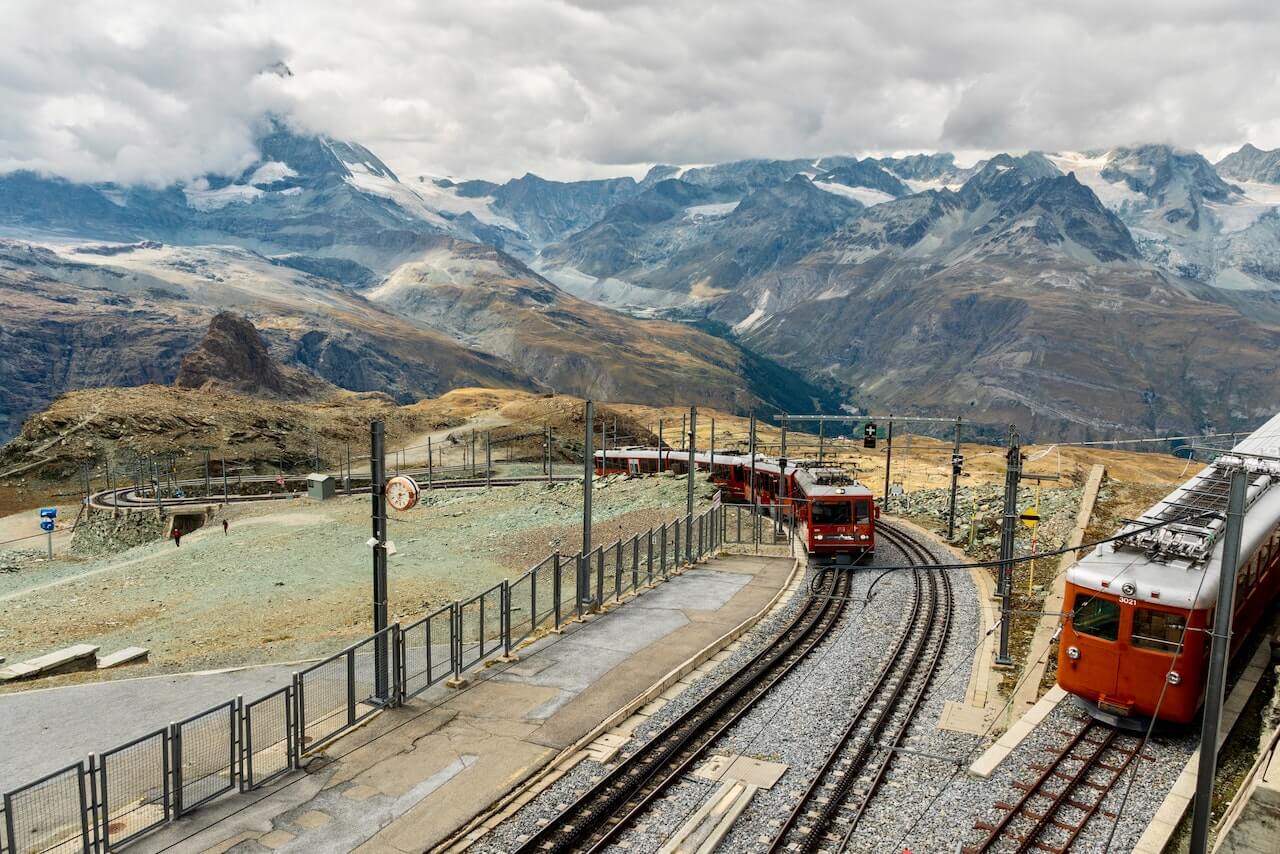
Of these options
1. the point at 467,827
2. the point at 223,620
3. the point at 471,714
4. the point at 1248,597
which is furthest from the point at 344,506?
the point at 1248,597

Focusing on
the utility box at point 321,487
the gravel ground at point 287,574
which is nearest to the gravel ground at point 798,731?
the utility box at point 321,487

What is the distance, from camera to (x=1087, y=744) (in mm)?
17562

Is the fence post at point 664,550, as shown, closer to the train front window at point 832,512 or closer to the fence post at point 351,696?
the train front window at point 832,512

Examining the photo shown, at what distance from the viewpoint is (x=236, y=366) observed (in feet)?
493

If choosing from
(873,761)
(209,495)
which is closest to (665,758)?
(873,761)

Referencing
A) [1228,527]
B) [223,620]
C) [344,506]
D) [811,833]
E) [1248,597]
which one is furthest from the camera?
[344,506]

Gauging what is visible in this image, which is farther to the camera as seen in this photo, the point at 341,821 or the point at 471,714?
the point at 471,714

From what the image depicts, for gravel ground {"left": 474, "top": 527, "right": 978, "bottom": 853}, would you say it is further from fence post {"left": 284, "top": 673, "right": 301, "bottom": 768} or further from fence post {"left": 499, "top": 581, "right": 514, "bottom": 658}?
fence post {"left": 499, "top": 581, "right": 514, "bottom": 658}

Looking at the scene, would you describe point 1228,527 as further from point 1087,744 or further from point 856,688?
point 856,688

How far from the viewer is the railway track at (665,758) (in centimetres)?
1459

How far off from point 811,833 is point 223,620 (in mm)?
27907

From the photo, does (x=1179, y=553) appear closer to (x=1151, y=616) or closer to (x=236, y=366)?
(x=1151, y=616)

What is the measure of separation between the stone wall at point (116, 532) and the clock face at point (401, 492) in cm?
5389

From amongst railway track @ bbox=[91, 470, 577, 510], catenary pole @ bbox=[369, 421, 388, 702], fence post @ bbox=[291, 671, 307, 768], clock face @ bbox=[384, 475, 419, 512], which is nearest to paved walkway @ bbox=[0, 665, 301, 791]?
catenary pole @ bbox=[369, 421, 388, 702]
